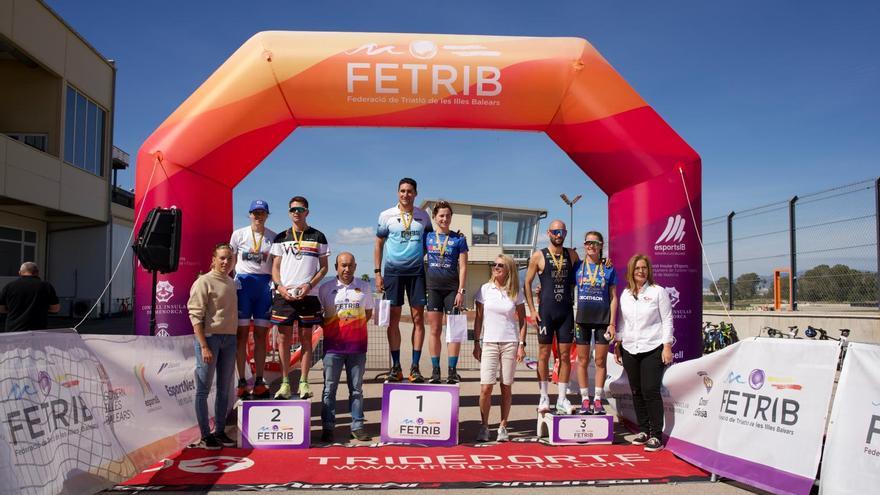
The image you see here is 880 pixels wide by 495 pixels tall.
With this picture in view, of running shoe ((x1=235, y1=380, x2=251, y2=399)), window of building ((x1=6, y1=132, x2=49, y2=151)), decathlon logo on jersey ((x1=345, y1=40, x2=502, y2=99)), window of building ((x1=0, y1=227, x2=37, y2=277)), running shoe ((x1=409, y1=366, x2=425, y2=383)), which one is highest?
window of building ((x1=6, y1=132, x2=49, y2=151))

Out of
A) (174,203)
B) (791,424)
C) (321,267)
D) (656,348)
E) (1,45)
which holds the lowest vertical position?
(791,424)

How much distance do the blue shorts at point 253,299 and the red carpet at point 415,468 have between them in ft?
4.53

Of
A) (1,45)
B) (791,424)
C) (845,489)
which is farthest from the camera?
(1,45)

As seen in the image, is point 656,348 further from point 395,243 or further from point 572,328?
point 395,243

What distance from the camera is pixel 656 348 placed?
5.50 m

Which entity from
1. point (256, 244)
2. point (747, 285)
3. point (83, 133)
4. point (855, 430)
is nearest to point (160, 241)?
point (256, 244)

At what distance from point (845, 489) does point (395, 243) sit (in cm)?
425

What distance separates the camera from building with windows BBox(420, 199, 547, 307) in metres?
31.2

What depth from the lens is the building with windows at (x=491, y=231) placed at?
31250 millimetres

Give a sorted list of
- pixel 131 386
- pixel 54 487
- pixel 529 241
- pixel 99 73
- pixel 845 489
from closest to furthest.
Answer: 1. pixel 54 487
2. pixel 845 489
3. pixel 131 386
4. pixel 99 73
5. pixel 529 241

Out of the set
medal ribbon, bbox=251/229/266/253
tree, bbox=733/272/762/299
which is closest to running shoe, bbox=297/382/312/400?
medal ribbon, bbox=251/229/266/253

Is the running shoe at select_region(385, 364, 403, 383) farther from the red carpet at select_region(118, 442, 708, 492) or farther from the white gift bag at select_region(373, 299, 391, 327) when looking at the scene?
the red carpet at select_region(118, 442, 708, 492)

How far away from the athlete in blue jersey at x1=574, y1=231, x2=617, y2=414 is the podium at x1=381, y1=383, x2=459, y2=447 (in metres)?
1.46

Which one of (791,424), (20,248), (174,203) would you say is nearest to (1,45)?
(20,248)
